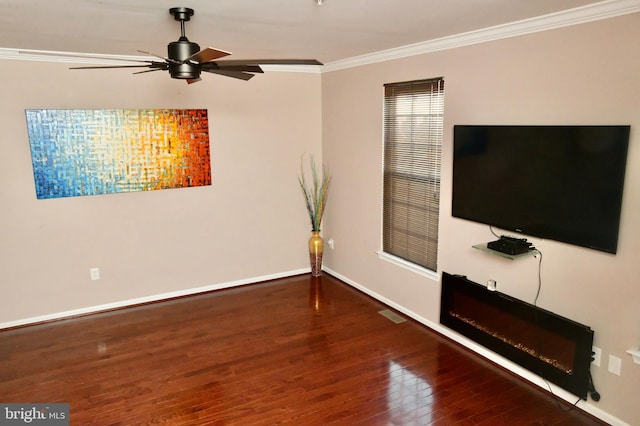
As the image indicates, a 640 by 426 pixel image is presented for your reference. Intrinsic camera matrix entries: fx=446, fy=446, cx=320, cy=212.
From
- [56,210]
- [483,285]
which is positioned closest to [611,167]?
[483,285]

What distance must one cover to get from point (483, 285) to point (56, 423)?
121 inches

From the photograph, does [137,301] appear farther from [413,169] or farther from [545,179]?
[545,179]

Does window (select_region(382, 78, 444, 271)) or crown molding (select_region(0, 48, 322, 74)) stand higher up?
crown molding (select_region(0, 48, 322, 74))

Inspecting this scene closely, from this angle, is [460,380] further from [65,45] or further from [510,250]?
[65,45]

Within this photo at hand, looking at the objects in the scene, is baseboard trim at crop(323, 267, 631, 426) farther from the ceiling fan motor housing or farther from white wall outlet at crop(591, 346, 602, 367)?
the ceiling fan motor housing

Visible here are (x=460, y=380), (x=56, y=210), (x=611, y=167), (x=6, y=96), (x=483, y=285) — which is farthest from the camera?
(x=56, y=210)

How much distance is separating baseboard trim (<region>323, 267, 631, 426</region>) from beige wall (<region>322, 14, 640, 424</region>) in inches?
1.4

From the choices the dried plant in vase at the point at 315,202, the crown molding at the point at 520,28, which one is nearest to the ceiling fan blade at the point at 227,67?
the crown molding at the point at 520,28

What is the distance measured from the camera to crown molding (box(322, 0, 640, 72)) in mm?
2420

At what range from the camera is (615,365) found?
264 centimetres

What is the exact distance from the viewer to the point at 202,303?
183 inches

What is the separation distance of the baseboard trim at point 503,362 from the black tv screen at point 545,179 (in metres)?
1.01

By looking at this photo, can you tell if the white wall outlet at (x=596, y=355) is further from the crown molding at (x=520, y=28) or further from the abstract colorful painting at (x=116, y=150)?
the abstract colorful painting at (x=116, y=150)

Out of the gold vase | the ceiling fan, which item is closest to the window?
the gold vase
